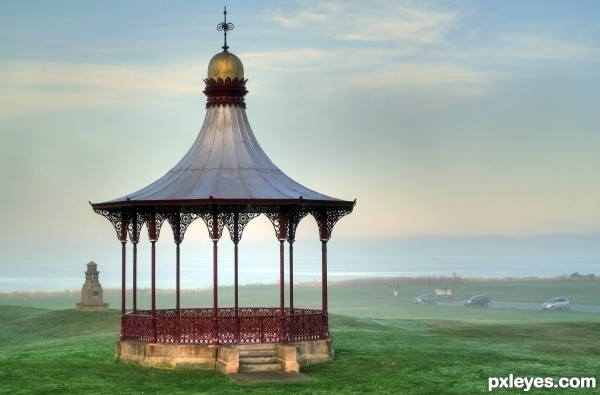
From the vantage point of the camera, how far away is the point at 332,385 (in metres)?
30.5

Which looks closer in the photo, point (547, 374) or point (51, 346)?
point (547, 374)

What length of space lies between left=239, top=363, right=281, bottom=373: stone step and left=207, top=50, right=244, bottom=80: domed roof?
9.07 m

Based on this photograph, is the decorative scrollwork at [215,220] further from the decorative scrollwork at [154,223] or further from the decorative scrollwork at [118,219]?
the decorative scrollwork at [118,219]

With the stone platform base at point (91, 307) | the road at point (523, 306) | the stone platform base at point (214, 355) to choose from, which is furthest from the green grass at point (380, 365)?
the road at point (523, 306)

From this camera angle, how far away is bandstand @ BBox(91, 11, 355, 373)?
32.9 meters

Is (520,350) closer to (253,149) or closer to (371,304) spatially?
(253,149)

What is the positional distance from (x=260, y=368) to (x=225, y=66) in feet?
31.0

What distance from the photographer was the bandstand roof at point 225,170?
3325cm

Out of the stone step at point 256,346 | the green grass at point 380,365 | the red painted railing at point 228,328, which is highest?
the red painted railing at point 228,328

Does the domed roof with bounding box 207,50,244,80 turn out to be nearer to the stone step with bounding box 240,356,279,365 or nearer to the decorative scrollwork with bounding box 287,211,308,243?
the decorative scrollwork with bounding box 287,211,308,243

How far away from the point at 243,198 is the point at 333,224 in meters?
3.53

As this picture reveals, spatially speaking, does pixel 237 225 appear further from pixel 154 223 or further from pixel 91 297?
pixel 91 297

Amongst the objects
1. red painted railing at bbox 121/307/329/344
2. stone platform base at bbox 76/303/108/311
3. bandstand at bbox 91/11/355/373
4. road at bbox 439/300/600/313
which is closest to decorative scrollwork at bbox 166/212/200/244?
bandstand at bbox 91/11/355/373

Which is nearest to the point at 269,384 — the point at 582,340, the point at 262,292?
the point at 582,340
